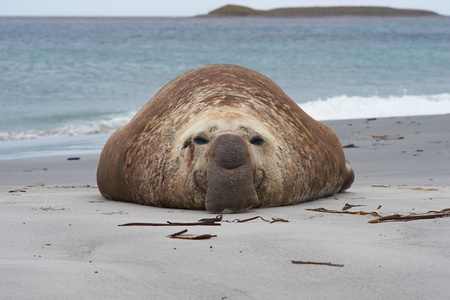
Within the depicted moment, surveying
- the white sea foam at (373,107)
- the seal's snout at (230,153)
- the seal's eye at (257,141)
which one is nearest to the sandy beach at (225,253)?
the seal's snout at (230,153)

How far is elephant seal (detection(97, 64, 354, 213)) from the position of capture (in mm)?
4105

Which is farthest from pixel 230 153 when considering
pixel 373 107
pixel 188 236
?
pixel 373 107

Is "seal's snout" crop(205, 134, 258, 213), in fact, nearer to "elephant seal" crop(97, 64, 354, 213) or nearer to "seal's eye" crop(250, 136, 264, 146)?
"elephant seal" crop(97, 64, 354, 213)

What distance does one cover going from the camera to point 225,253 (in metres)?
2.85

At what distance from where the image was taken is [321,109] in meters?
17.6

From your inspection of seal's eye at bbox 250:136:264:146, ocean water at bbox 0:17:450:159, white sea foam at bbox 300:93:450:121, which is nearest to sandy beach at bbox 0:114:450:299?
seal's eye at bbox 250:136:264:146

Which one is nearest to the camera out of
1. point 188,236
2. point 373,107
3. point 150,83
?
point 188,236

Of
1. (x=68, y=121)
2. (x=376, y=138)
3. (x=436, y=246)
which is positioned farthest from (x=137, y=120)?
(x=68, y=121)

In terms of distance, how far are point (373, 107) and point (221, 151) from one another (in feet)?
47.4

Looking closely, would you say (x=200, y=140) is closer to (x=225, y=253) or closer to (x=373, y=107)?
(x=225, y=253)

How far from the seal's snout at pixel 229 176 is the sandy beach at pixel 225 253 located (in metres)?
0.11

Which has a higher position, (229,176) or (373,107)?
(229,176)

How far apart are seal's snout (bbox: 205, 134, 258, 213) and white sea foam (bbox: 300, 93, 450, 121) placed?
480 inches

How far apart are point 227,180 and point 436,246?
1.41 meters
